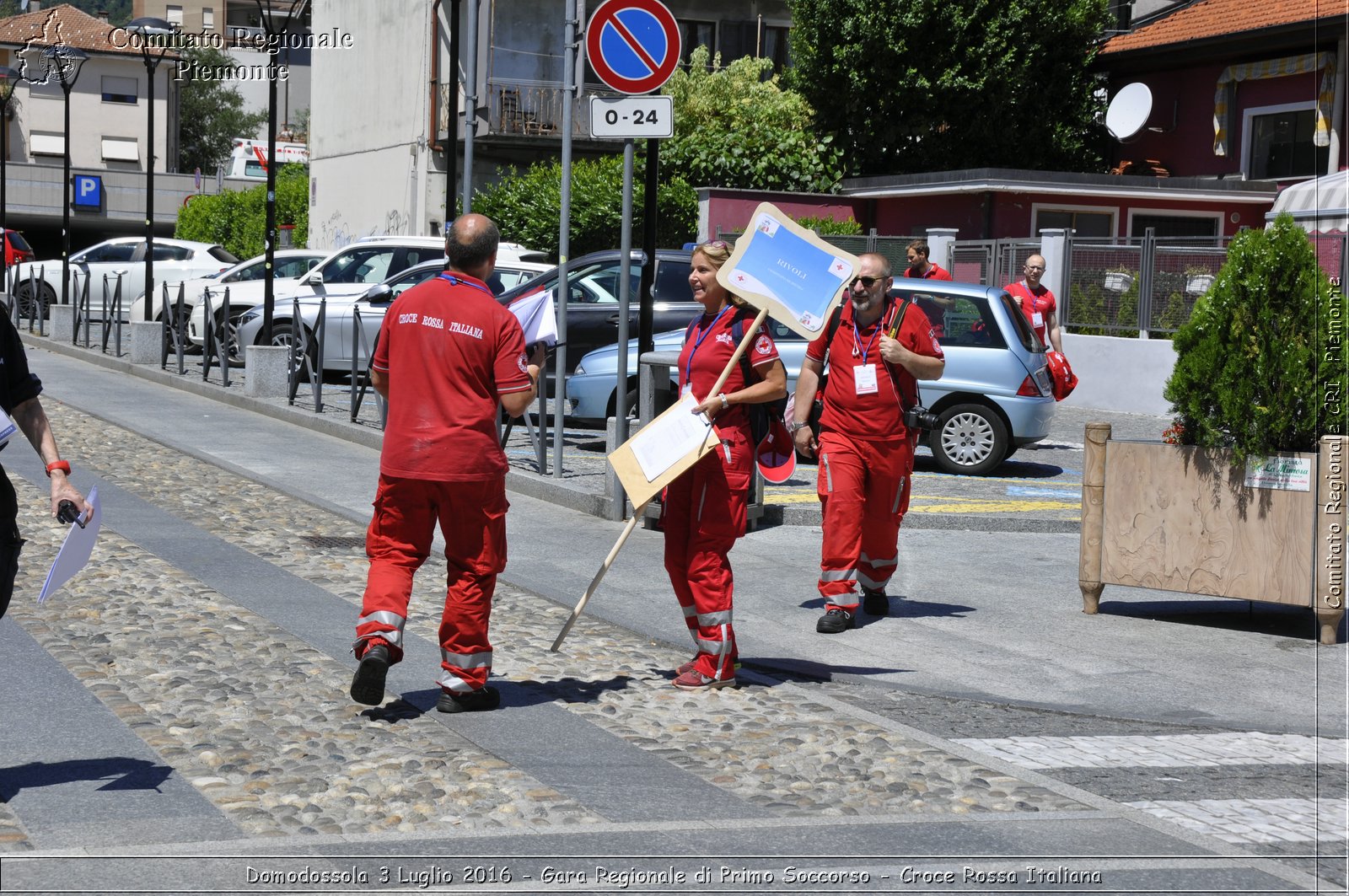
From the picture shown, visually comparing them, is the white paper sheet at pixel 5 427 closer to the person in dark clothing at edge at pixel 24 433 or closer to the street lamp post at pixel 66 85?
the person in dark clothing at edge at pixel 24 433

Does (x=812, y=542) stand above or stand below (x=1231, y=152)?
below

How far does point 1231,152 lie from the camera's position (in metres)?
30.4

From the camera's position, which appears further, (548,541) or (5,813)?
(548,541)

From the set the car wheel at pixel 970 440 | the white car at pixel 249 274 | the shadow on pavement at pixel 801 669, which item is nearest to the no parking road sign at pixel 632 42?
the shadow on pavement at pixel 801 669

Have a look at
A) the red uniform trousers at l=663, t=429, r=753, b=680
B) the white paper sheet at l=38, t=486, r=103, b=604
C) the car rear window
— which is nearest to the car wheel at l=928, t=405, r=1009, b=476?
the car rear window

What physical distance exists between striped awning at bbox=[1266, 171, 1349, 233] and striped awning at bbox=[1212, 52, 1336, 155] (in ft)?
20.0

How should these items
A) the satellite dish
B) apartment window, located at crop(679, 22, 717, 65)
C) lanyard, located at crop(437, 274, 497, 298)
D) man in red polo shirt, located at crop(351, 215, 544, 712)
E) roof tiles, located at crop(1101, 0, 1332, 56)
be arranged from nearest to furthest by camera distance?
1. man in red polo shirt, located at crop(351, 215, 544, 712)
2. lanyard, located at crop(437, 274, 497, 298)
3. roof tiles, located at crop(1101, 0, 1332, 56)
4. the satellite dish
5. apartment window, located at crop(679, 22, 717, 65)

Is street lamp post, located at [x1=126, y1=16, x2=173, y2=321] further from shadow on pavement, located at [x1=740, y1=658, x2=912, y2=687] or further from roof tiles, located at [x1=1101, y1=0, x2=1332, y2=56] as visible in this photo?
shadow on pavement, located at [x1=740, y1=658, x2=912, y2=687]

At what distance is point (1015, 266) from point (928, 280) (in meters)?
9.39

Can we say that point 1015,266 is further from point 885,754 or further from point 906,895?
point 906,895

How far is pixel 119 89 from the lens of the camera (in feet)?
255

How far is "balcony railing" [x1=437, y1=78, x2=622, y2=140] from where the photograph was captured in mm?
34094

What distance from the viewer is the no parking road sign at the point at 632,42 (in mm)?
10547

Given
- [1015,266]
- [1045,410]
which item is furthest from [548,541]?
[1015,266]
